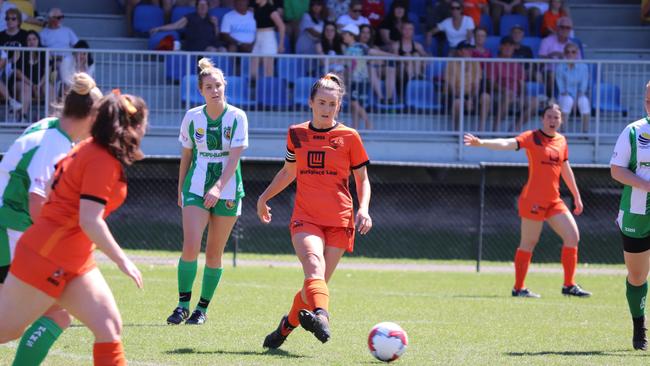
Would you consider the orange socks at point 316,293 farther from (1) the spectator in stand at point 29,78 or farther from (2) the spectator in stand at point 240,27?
(2) the spectator in stand at point 240,27

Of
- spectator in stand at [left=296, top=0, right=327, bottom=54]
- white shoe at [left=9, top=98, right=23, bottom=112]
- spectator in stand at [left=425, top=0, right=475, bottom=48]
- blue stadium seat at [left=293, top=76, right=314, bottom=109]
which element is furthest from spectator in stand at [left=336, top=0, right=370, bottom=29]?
white shoe at [left=9, top=98, right=23, bottom=112]

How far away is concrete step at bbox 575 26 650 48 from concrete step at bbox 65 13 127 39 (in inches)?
352

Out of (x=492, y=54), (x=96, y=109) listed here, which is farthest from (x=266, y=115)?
(x=96, y=109)

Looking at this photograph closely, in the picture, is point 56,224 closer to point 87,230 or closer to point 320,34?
point 87,230

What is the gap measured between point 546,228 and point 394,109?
3765 millimetres

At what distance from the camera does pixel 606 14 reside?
72.0ft

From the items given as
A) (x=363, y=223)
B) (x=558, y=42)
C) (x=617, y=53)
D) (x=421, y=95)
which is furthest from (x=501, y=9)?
(x=363, y=223)

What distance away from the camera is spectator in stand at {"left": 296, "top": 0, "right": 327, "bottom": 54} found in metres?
18.6

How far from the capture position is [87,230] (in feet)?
17.0

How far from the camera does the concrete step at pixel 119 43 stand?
1931 centimetres

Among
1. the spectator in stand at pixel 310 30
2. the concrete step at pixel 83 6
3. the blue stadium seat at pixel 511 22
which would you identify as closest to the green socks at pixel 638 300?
the spectator in stand at pixel 310 30

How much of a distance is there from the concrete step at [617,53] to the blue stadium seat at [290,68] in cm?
598

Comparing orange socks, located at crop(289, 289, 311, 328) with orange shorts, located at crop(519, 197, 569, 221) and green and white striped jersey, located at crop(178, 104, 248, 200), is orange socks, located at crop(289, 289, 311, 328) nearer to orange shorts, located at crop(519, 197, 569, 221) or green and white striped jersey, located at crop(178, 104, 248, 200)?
green and white striped jersey, located at crop(178, 104, 248, 200)

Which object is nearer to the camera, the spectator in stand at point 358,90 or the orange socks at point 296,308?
the orange socks at point 296,308
